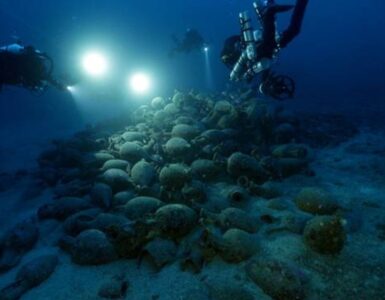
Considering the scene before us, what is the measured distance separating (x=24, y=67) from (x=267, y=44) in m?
6.18

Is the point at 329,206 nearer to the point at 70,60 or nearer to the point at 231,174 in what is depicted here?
the point at 231,174

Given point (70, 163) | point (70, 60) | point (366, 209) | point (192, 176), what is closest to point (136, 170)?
point (192, 176)

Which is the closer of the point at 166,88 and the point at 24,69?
the point at 24,69

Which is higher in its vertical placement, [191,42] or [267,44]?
[191,42]

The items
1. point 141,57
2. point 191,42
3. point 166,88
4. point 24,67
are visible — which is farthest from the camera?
point 141,57

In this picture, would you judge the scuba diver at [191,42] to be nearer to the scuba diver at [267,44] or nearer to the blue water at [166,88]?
the blue water at [166,88]

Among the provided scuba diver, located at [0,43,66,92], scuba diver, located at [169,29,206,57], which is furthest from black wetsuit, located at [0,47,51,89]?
scuba diver, located at [169,29,206,57]

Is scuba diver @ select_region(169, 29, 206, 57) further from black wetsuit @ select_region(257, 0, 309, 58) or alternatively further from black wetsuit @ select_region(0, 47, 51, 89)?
black wetsuit @ select_region(257, 0, 309, 58)

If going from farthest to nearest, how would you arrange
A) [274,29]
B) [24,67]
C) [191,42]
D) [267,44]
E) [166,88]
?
[166,88]
[191,42]
[24,67]
[267,44]
[274,29]

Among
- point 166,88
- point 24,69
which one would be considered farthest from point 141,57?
point 24,69

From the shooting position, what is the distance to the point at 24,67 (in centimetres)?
839

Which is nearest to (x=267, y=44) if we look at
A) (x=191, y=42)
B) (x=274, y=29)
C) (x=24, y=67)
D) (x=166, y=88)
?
(x=274, y=29)

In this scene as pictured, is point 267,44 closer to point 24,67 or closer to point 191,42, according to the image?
point 24,67

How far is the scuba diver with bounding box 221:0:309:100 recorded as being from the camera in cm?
617
